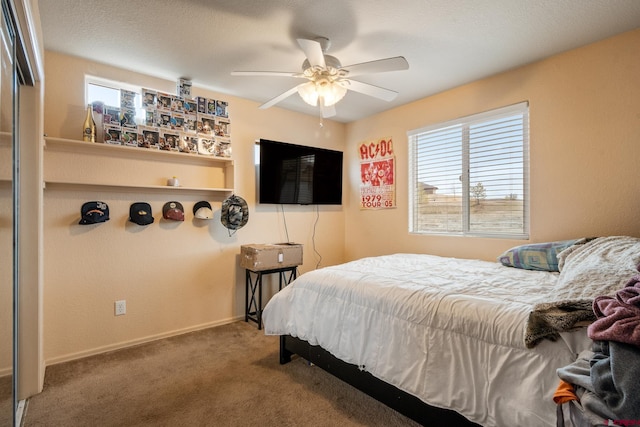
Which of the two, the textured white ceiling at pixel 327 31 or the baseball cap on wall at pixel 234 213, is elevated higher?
the textured white ceiling at pixel 327 31

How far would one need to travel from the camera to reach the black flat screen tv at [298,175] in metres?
3.53

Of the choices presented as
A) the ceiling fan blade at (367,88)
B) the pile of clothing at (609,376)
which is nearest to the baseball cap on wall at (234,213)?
the ceiling fan blade at (367,88)

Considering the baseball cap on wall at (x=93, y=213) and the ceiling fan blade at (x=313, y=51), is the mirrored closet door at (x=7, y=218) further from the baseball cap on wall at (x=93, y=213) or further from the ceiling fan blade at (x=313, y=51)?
the ceiling fan blade at (x=313, y=51)

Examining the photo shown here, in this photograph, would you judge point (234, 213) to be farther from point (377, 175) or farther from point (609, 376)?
point (609, 376)

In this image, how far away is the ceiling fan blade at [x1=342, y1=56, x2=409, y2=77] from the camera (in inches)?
78.6

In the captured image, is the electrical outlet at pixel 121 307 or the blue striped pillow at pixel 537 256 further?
the electrical outlet at pixel 121 307

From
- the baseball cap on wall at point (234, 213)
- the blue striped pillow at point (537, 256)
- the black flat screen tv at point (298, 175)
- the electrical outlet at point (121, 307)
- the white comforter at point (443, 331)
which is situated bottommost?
the electrical outlet at point (121, 307)

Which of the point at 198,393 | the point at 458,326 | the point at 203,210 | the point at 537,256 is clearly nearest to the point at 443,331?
the point at 458,326

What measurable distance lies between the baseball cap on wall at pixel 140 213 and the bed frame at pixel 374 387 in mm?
1574

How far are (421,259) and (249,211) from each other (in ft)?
6.20

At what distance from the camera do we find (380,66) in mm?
2072

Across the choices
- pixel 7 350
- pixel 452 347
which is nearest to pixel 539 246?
pixel 452 347

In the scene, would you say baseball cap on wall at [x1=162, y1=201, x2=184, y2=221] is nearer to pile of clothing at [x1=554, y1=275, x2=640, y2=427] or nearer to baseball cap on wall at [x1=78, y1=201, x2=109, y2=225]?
baseball cap on wall at [x1=78, y1=201, x2=109, y2=225]

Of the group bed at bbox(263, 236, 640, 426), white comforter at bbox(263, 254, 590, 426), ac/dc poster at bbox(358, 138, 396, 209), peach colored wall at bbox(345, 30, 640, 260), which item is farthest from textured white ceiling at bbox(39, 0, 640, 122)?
white comforter at bbox(263, 254, 590, 426)
